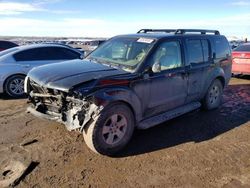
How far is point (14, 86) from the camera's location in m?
8.82

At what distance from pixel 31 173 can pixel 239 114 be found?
4940 mm

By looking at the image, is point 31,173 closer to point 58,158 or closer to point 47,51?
point 58,158

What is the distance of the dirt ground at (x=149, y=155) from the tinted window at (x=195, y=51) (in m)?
1.31

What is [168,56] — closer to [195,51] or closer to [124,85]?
[195,51]

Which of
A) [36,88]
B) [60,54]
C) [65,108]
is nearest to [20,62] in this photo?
[60,54]

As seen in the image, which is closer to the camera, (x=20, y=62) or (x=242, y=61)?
(x=20, y=62)

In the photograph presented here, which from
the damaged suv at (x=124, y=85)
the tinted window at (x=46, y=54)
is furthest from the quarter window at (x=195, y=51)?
the tinted window at (x=46, y=54)

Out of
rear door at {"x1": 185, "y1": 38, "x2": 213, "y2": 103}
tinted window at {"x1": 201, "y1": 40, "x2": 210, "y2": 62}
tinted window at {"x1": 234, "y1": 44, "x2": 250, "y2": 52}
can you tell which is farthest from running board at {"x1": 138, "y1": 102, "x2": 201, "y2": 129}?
tinted window at {"x1": 234, "y1": 44, "x2": 250, "y2": 52}

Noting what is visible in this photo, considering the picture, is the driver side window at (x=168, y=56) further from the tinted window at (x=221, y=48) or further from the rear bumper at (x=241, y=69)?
the rear bumper at (x=241, y=69)

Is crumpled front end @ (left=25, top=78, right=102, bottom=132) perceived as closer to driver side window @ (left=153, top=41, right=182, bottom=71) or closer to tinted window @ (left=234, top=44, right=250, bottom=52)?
driver side window @ (left=153, top=41, right=182, bottom=71)

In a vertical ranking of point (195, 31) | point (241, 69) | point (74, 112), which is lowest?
point (241, 69)

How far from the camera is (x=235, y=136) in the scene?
5.73 m

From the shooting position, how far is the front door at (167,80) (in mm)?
5400

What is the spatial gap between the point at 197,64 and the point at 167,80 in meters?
1.20
